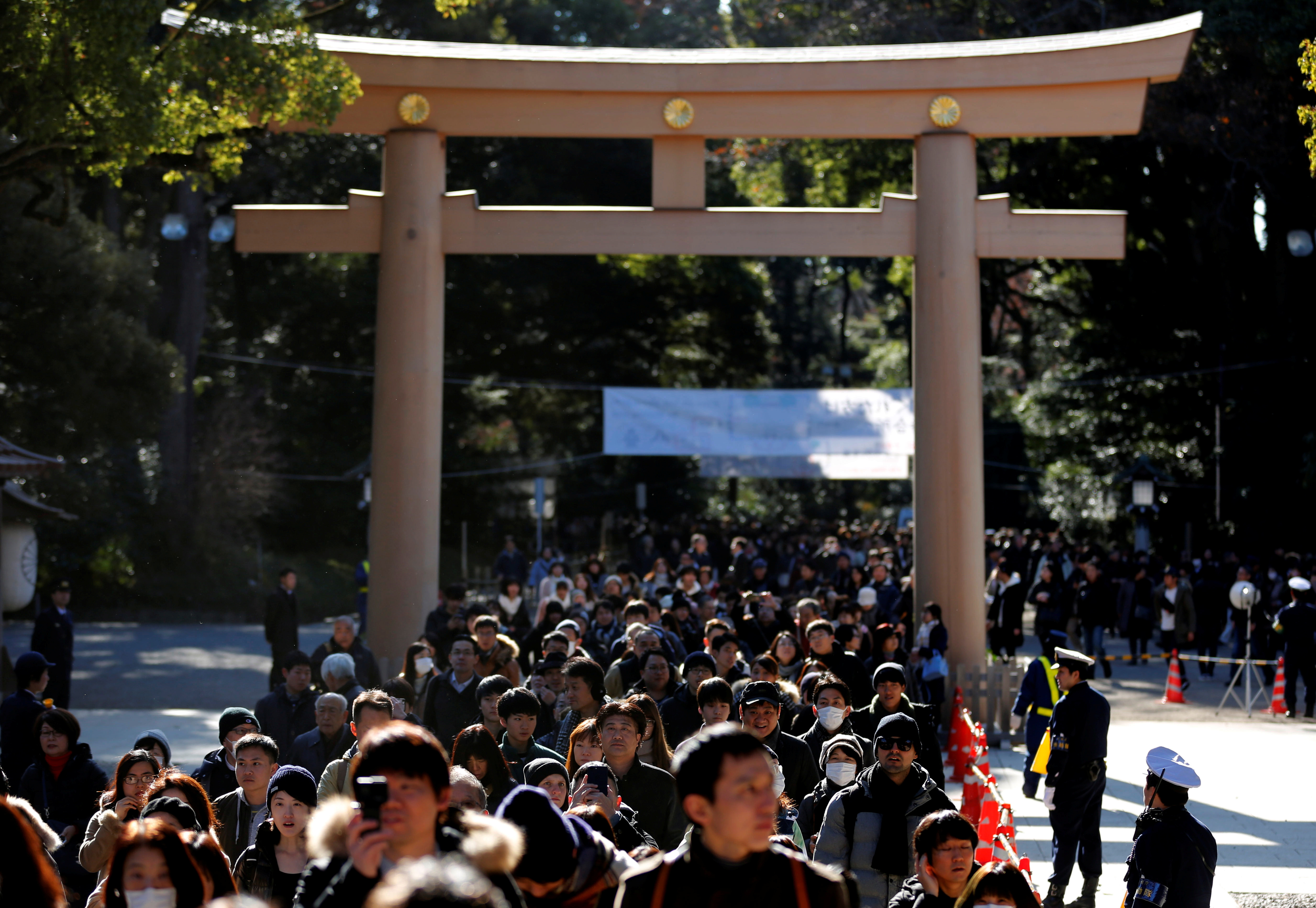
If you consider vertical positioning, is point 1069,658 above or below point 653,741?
above

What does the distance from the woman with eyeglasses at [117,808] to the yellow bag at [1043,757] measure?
5.56 metres

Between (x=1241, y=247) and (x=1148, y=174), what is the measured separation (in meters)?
2.98

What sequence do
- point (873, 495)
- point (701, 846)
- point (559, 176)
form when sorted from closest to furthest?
point (701, 846), point (559, 176), point (873, 495)

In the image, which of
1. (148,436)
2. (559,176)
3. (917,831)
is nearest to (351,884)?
(917,831)

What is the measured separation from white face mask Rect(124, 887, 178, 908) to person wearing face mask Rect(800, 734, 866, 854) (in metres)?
3.17

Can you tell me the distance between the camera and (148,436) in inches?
1136

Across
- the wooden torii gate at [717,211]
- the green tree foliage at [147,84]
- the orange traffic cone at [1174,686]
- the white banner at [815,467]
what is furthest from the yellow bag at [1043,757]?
the white banner at [815,467]

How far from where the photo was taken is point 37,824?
14.2 feet

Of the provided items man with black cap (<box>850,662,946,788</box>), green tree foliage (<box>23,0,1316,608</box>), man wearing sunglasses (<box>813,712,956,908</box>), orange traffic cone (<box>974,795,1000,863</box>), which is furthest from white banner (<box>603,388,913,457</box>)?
man wearing sunglasses (<box>813,712,956,908</box>)

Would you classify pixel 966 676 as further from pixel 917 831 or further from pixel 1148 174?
pixel 1148 174

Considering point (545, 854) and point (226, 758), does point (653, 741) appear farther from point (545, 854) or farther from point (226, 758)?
point (545, 854)

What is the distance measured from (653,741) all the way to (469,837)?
3884mm

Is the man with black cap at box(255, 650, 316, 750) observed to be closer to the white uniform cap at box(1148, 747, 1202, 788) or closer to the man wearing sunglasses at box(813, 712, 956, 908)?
the man wearing sunglasses at box(813, 712, 956, 908)

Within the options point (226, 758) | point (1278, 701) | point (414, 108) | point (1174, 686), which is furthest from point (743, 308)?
point (226, 758)
